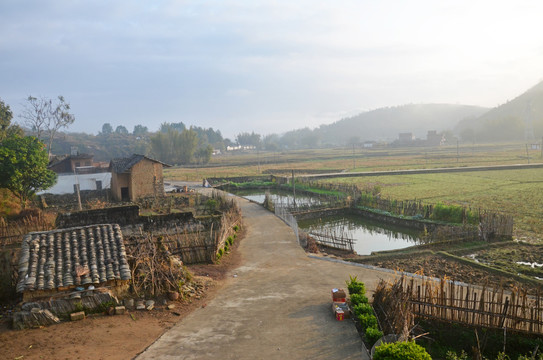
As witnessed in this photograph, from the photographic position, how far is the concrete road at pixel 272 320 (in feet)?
26.7

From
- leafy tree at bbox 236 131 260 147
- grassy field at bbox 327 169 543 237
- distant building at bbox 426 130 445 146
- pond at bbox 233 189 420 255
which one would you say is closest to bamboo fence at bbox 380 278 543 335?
pond at bbox 233 189 420 255

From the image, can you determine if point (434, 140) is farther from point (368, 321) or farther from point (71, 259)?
point (71, 259)

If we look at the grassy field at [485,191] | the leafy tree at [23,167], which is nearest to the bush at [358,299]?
the grassy field at [485,191]

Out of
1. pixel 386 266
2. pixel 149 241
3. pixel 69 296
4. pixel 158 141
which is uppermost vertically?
pixel 158 141

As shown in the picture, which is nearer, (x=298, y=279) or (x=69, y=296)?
(x=69, y=296)

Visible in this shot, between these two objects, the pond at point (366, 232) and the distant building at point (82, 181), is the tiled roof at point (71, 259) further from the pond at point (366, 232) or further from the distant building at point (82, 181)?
the distant building at point (82, 181)

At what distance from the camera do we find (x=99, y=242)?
11.0 metres

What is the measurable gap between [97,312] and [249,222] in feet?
44.7

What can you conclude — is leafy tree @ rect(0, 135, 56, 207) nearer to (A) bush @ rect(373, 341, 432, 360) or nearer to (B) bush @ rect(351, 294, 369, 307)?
(B) bush @ rect(351, 294, 369, 307)

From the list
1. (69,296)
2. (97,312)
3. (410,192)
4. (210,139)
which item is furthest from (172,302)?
(210,139)

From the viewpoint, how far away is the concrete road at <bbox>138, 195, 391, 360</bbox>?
26.7ft

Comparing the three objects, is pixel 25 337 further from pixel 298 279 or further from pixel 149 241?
pixel 298 279

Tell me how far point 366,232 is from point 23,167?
22.1 metres

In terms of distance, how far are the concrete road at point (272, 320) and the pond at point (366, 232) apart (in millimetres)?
5828
